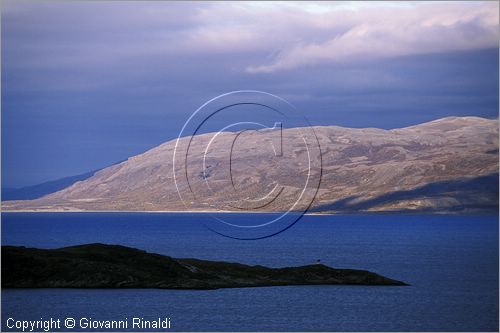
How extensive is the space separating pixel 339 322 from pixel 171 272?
77.7 feet

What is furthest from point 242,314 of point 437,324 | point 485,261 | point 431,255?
point 431,255

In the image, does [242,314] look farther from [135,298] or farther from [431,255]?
[431,255]

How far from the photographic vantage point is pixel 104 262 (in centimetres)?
10362

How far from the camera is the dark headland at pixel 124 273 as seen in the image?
99.8 m

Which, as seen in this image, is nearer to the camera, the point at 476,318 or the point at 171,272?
the point at 476,318

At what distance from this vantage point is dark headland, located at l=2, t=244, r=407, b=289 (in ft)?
327

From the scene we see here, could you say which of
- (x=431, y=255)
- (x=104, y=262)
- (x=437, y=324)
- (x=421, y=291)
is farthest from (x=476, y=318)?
(x=431, y=255)

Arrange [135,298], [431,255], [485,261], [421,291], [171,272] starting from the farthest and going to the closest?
[431,255] → [485,261] → [421,291] → [171,272] → [135,298]

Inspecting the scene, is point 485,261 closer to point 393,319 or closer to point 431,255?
point 431,255

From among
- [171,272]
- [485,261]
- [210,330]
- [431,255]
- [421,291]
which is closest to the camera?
[210,330]

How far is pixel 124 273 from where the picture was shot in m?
102

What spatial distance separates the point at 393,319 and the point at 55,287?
37.7 m

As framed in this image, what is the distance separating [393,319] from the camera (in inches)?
3634

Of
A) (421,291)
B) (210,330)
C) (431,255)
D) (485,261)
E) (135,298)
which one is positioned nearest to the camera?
(210,330)
